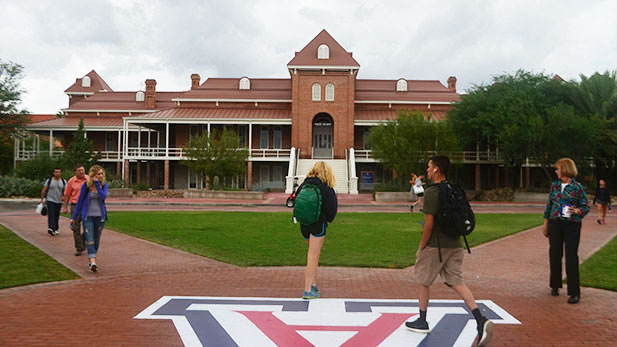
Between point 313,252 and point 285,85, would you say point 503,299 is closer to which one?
point 313,252

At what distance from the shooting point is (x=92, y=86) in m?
57.0

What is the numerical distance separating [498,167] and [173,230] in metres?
36.2

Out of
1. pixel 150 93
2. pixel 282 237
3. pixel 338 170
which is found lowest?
pixel 282 237

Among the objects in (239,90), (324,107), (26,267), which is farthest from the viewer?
(239,90)

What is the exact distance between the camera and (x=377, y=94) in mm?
46594

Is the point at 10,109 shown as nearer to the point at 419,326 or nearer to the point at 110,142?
the point at 110,142

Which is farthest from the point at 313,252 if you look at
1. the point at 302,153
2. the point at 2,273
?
the point at 302,153

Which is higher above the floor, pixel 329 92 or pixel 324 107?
pixel 329 92

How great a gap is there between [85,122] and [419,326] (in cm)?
4778

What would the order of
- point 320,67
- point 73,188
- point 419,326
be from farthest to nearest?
point 320,67 < point 73,188 < point 419,326

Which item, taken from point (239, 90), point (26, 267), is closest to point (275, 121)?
point (239, 90)

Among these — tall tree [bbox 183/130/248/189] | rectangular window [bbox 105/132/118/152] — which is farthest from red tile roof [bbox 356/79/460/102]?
rectangular window [bbox 105/132/118/152]

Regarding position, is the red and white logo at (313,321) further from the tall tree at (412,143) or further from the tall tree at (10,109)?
the tall tree at (10,109)

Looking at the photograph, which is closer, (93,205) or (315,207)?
(315,207)
